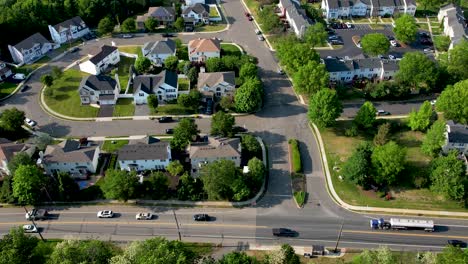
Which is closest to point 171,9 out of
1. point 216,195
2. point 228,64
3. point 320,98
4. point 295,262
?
point 228,64

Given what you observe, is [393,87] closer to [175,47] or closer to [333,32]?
[333,32]

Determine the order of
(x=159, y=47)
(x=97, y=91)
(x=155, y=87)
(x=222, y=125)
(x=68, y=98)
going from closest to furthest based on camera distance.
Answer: (x=222, y=125)
(x=155, y=87)
(x=97, y=91)
(x=68, y=98)
(x=159, y=47)

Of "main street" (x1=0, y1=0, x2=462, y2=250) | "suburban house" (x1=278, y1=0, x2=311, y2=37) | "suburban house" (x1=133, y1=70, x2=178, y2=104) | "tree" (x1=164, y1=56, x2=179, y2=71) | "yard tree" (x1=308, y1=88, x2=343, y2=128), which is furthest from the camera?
"suburban house" (x1=278, y1=0, x2=311, y2=37)

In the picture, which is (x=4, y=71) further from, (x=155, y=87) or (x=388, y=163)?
(x=388, y=163)

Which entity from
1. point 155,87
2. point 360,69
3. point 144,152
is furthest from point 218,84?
point 360,69

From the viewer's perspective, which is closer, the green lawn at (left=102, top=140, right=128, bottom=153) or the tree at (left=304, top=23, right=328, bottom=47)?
the green lawn at (left=102, top=140, right=128, bottom=153)

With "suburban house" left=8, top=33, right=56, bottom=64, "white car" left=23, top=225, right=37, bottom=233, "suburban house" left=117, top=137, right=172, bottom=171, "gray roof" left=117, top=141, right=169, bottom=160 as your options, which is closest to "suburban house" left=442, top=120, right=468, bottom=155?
"suburban house" left=117, top=137, right=172, bottom=171

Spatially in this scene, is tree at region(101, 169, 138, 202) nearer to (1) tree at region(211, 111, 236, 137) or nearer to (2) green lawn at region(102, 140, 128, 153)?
(2) green lawn at region(102, 140, 128, 153)
